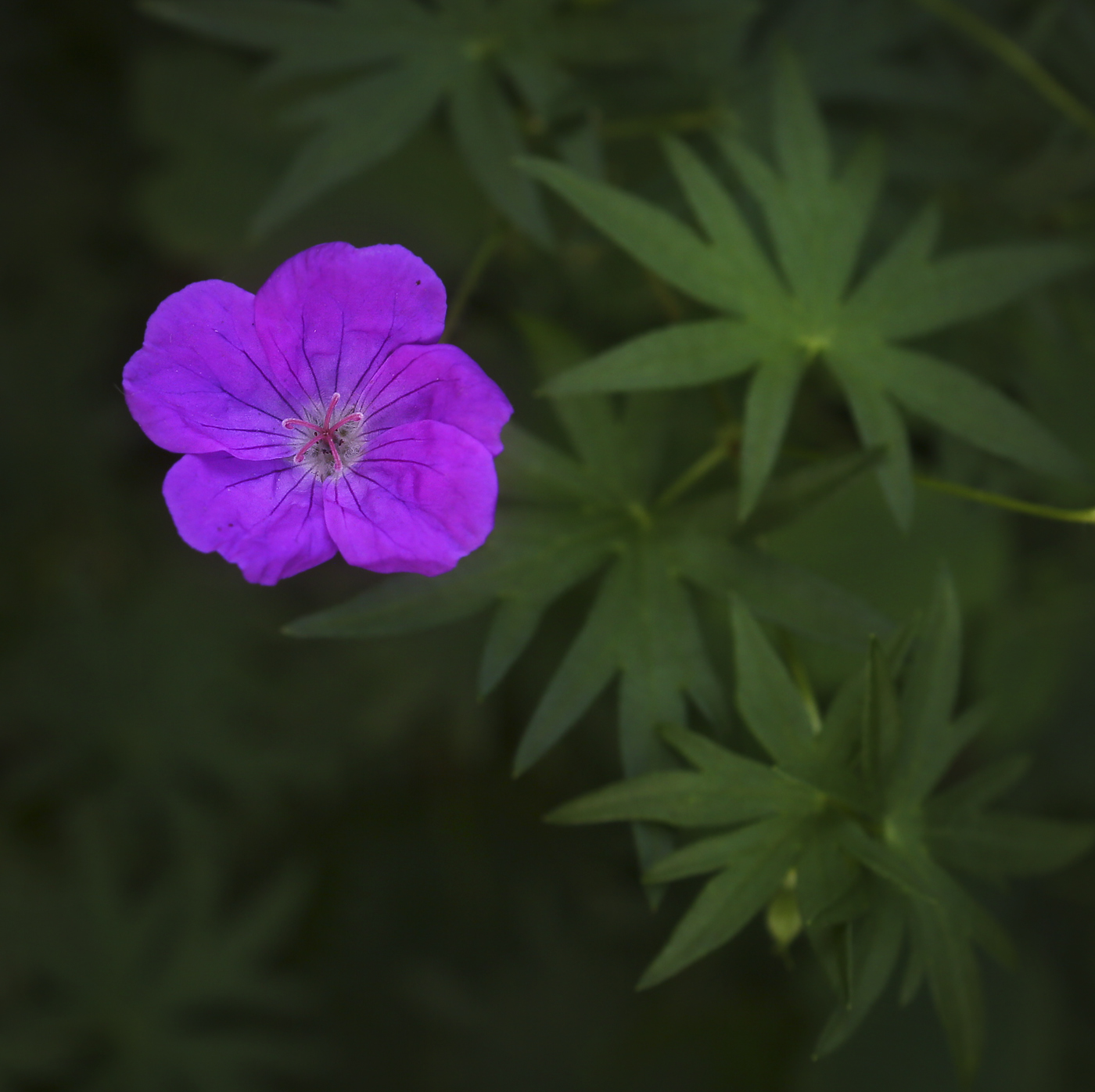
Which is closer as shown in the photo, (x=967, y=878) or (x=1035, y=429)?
(x=1035, y=429)

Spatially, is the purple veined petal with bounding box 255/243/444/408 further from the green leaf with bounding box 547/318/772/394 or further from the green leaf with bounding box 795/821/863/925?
the green leaf with bounding box 795/821/863/925

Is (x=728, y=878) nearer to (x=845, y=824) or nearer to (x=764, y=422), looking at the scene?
(x=845, y=824)

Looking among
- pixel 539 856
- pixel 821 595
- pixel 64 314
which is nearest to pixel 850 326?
pixel 821 595

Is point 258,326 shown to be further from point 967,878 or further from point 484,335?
point 967,878

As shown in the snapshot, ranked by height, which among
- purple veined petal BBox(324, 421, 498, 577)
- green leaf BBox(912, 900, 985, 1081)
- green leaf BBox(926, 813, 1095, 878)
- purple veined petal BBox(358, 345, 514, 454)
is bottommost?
green leaf BBox(912, 900, 985, 1081)

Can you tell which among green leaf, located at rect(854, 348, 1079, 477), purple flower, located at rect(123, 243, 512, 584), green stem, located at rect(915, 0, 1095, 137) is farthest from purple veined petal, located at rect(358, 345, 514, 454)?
green stem, located at rect(915, 0, 1095, 137)

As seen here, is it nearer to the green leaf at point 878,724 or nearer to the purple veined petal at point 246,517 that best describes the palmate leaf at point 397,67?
the purple veined petal at point 246,517

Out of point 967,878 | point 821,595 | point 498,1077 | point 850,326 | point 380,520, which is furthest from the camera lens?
point 498,1077
